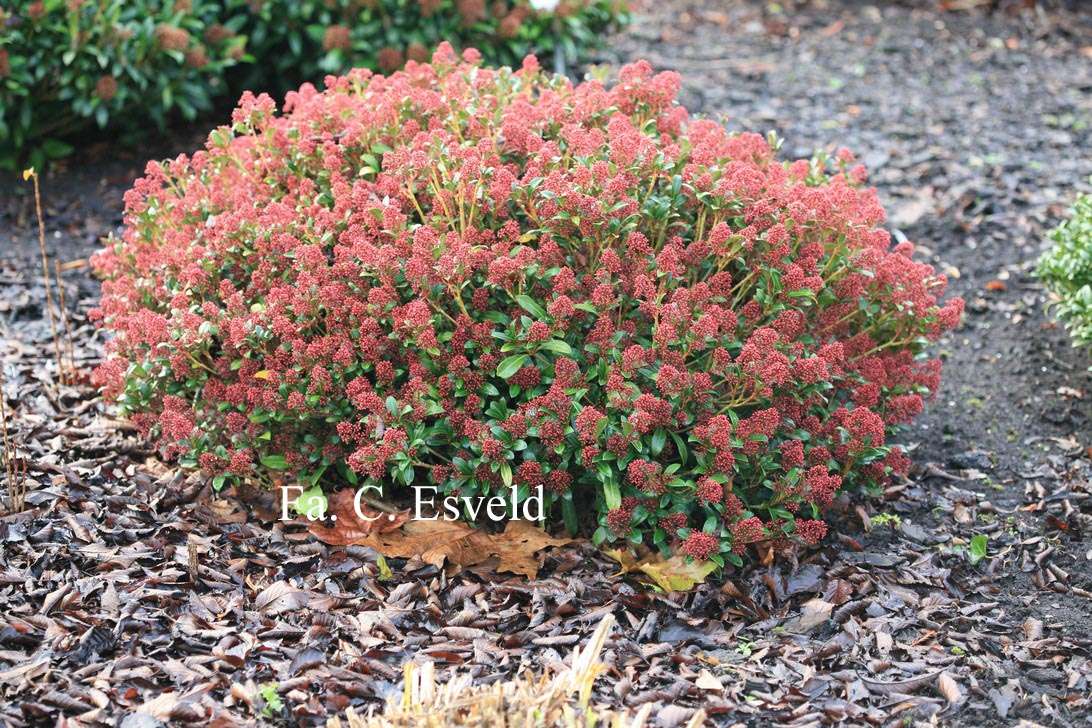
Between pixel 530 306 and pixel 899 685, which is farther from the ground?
pixel 530 306

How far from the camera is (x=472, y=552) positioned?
320 cm

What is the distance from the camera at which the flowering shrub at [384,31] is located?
5.65m

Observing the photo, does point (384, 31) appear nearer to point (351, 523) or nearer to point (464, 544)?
point (351, 523)

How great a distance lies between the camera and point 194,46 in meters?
5.46

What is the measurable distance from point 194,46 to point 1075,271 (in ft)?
14.5

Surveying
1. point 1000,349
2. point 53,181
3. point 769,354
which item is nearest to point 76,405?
point 53,181

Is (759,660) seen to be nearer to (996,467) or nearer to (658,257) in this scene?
(658,257)

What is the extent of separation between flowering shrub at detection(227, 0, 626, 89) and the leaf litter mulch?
187 centimetres

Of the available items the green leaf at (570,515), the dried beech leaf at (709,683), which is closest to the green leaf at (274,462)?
the green leaf at (570,515)

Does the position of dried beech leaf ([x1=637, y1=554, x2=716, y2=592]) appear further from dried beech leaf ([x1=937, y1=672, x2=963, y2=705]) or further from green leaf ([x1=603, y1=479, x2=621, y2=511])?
dried beech leaf ([x1=937, y1=672, x2=963, y2=705])

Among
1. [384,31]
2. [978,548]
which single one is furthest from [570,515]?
[384,31]

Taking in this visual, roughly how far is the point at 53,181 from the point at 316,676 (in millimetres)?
4247

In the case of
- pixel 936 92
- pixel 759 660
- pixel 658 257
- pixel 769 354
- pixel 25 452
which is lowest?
pixel 759 660

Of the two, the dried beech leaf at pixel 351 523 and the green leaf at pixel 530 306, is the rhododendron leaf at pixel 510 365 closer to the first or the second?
the green leaf at pixel 530 306
